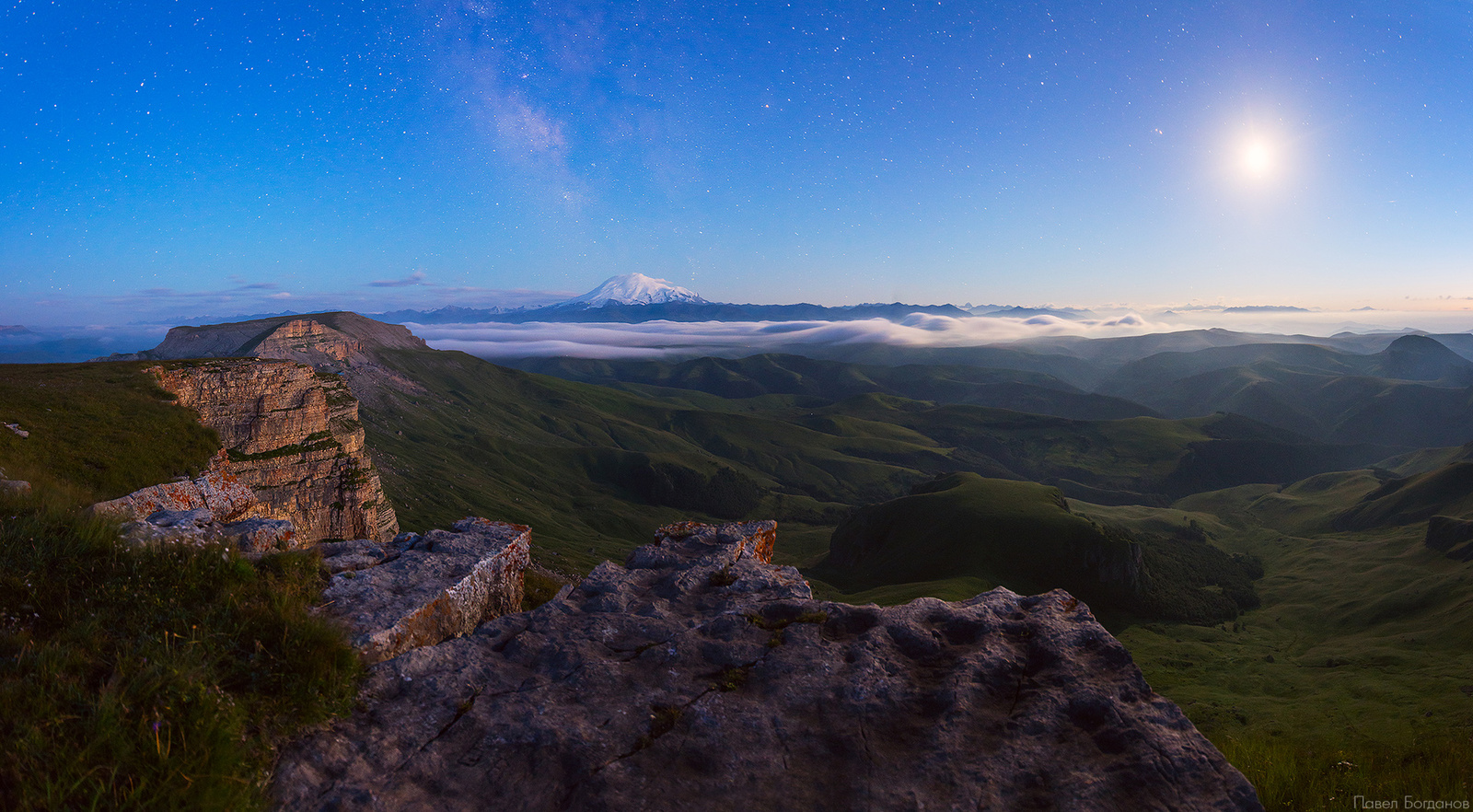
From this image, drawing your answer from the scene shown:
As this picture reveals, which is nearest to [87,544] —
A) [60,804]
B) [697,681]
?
[60,804]

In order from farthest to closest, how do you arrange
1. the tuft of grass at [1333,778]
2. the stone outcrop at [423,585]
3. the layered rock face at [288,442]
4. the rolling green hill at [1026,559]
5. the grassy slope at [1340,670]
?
the rolling green hill at [1026,559] < the layered rock face at [288,442] < the stone outcrop at [423,585] < the grassy slope at [1340,670] < the tuft of grass at [1333,778]

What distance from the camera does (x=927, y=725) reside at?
7191mm

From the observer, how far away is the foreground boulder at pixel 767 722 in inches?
237

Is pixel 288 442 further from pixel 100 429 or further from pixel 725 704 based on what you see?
pixel 725 704

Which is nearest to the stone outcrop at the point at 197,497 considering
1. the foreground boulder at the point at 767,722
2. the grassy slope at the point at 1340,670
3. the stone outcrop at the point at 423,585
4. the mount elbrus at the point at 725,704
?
the stone outcrop at the point at 423,585

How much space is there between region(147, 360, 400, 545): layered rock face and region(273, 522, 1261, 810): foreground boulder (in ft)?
175

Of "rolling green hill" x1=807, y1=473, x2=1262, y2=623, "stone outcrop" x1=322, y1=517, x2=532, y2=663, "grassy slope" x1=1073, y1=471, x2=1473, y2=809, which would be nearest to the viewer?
"grassy slope" x1=1073, y1=471, x2=1473, y2=809

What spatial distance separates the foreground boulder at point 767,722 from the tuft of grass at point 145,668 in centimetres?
68

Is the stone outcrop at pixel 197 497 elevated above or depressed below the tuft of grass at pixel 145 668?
below

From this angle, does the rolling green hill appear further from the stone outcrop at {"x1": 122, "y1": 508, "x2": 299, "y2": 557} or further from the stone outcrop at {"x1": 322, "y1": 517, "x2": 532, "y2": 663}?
the stone outcrop at {"x1": 122, "y1": 508, "x2": 299, "y2": 557}

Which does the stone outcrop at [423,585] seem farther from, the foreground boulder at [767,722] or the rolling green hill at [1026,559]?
Answer: the rolling green hill at [1026,559]

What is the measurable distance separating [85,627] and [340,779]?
2998mm

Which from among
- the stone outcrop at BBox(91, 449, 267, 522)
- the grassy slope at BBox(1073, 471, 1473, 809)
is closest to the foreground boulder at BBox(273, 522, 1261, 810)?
the grassy slope at BBox(1073, 471, 1473, 809)

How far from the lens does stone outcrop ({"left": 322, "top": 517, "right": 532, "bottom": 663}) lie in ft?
27.4
